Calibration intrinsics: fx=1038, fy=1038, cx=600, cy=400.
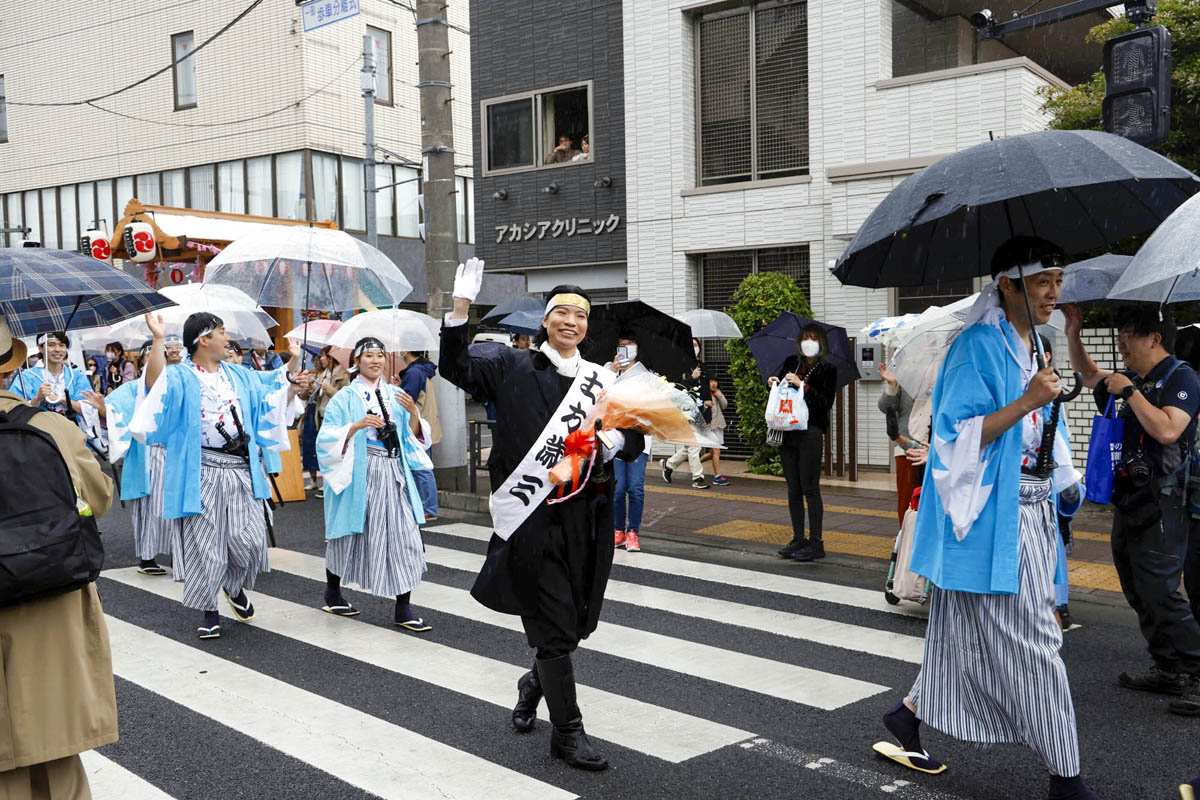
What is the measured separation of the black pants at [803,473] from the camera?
8297 mm

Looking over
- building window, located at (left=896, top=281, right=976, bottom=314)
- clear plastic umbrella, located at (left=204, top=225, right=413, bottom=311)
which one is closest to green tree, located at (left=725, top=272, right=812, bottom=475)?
building window, located at (left=896, top=281, right=976, bottom=314)

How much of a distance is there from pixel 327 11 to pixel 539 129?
562 cm

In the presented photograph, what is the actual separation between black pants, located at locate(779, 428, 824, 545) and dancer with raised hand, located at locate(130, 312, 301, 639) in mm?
3933

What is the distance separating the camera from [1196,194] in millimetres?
3975

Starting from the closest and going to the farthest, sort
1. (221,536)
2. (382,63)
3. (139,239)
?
1. (221,536)
2. (139,239)
3. (382,63)

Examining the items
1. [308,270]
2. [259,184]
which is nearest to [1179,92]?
[308,270]

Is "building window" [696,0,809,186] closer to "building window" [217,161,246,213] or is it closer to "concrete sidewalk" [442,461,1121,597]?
"concrete sidewalk" [442,461,1121,597]

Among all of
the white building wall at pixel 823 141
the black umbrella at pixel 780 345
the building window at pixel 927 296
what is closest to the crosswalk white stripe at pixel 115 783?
the black umbrella at pixel 780 345

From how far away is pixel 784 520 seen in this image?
10.2 metres

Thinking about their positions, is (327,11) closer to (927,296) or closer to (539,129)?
(539,129)

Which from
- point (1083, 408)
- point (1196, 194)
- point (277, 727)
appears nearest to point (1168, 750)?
point (1196, 194)

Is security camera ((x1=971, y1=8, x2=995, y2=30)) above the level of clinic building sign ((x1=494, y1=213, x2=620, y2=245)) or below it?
above

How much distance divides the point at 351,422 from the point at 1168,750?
483 cm

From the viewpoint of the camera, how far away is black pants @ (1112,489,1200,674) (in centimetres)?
486
